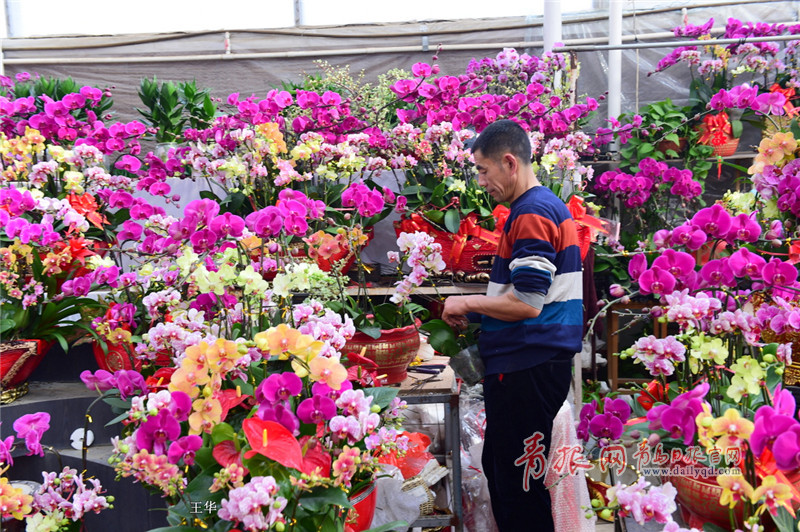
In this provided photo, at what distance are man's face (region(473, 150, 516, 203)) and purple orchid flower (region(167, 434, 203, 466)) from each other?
1.27m

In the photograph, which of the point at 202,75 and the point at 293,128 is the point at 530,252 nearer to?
the point at 293,128

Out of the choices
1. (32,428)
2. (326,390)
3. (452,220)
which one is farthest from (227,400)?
(452,220)

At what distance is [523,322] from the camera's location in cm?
189

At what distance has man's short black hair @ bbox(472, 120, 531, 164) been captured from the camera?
191cm

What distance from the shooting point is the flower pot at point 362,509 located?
3.59 ft

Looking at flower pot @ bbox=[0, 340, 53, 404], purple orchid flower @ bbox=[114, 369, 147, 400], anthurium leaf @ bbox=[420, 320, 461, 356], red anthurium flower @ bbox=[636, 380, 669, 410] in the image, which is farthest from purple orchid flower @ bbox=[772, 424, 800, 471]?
flower pot @ bbox=[0, 340, 53, 404]

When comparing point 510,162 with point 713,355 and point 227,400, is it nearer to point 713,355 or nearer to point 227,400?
point 713,355

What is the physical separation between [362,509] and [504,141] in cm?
115

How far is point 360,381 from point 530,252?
0.78 metres

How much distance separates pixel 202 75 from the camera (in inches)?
201

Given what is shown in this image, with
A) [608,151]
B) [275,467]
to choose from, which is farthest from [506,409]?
[608,151]

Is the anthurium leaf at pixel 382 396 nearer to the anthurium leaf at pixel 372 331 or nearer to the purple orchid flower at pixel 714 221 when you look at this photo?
the anthurium leaf at pixel 372 331

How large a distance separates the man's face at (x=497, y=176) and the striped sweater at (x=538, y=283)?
57mm

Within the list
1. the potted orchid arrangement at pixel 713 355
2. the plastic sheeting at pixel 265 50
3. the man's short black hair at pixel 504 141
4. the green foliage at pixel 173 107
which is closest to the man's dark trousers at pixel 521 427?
the man's short black hair at pixel 504 141
